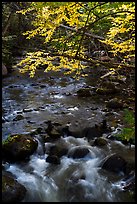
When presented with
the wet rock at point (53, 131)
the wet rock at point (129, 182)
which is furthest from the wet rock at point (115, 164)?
the wet rock at point (53, 131)

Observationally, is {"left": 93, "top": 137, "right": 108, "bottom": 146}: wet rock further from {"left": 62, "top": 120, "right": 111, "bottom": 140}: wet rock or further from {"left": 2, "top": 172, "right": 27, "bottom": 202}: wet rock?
{"left": 2, "top": 172, "right": 27, "bottom": 202}: wet rock

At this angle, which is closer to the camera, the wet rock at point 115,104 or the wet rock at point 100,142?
the wet rock at point 100,142

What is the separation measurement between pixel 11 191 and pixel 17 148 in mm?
1702

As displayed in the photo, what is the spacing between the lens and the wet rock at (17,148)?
24.2ft

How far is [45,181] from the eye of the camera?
22.9ft

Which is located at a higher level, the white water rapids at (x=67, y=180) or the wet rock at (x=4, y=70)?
the wet rock at (x=4, y=70)

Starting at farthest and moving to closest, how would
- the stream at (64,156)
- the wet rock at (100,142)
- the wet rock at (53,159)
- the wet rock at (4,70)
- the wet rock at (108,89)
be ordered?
the wet rock at (4,70) < the wet rock at (108,89) < the wet rock at (100,142) < the wet rock at (53,159) < the stream at (64,156)

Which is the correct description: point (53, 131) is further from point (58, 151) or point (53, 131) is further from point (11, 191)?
point (11, 191)

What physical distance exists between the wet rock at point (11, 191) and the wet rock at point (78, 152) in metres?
2.06

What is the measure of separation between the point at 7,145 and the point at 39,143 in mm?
1185

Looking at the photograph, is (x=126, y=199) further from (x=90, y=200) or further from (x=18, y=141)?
(x=18, y=141)

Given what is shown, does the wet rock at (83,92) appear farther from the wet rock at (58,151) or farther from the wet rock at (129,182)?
the wet rock at (129,182)

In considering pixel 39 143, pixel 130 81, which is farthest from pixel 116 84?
pixel 39 143

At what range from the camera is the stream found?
6492 mm
